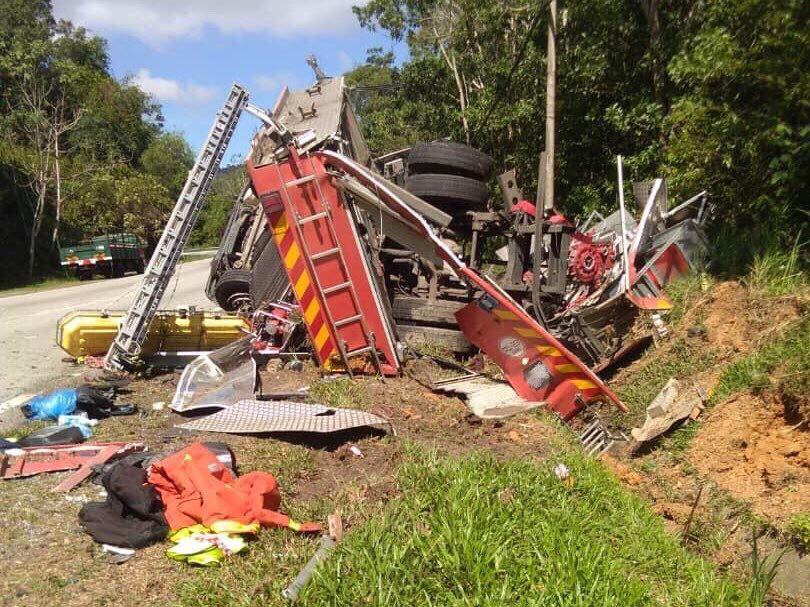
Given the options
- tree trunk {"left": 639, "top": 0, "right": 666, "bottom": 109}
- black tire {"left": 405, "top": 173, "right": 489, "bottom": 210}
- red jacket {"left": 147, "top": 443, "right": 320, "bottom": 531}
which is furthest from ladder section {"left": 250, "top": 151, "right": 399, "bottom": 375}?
tree trunk {"left": 639, "top": 0, "right": 666, "bottom": 109}

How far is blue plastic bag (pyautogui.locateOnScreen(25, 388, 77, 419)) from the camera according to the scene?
476cm

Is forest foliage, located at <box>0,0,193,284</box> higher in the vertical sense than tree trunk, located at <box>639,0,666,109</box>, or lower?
higher

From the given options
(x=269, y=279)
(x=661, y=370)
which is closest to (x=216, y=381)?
(x=269, y=279)

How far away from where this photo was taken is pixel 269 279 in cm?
705

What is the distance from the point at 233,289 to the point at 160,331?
1.73 meters

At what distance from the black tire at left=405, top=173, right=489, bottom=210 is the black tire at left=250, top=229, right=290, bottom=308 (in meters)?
1.69

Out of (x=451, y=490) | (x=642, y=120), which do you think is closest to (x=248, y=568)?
(x=451, y=490)

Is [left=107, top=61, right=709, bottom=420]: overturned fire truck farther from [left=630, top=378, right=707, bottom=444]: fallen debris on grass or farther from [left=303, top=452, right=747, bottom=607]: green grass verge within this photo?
[left=303, top=452, right=747, bottom=607]: green grass verge

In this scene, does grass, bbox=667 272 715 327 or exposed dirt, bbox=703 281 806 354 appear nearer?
exposed dirt, bbox=703 281 806 354

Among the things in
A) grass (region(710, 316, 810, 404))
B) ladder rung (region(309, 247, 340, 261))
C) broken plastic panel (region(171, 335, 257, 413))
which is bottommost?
grass (region(710, 316, 810, 404))

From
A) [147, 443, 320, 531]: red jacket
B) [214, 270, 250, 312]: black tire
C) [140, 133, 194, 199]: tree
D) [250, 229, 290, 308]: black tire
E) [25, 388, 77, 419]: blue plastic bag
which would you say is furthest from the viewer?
[140, 133, 194, 199]: tree

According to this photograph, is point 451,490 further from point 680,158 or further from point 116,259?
point 116,259

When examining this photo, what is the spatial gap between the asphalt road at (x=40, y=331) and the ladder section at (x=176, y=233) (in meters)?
0.25

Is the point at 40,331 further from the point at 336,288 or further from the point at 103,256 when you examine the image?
the point at 103,256
